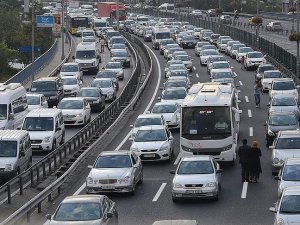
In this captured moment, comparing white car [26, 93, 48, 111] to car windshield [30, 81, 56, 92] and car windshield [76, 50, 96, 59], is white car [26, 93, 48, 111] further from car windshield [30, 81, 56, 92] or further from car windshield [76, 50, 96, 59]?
car windshield [76, 50, 96, 59]

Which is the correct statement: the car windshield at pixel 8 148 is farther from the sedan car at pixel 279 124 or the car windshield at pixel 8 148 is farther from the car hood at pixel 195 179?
the sedan car at pixel 279 124

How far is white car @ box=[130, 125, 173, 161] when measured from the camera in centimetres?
3500

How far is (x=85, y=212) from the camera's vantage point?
70.5 feet

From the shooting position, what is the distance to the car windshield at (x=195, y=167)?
2823 cm

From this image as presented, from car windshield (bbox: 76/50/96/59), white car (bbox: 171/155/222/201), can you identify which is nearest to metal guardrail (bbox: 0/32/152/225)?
white car (bbox: 171/155/222/201)

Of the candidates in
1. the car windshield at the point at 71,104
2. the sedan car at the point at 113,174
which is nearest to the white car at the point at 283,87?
the car windshield at the point at 71,104

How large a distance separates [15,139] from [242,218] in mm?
9761

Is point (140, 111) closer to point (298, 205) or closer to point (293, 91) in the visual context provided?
point (293, 91)

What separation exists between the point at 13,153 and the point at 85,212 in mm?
10870

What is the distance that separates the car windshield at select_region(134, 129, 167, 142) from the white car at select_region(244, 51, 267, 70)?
37801mm

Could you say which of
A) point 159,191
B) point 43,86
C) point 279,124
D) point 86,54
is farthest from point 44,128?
point 86,54

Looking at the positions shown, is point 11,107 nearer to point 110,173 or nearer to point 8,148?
point 8,148

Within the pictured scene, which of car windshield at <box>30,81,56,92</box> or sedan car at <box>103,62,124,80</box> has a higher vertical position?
car windshield at <box>30,81,56,92</box>

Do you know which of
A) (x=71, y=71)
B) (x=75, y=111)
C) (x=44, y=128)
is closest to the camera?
(x=44, y=128)
